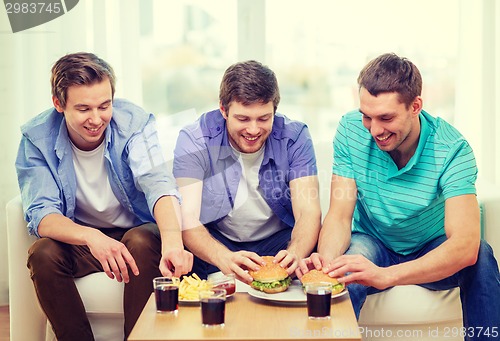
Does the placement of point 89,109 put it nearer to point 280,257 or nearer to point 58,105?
point 58,105

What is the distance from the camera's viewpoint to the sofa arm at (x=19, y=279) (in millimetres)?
2875

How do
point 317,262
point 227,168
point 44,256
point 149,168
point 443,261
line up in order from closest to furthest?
point 317,262, point 443,261, point 44,256, point 149,168, point 227,168

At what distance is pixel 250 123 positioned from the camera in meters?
2.79

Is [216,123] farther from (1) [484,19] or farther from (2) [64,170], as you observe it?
(1) [484,19]

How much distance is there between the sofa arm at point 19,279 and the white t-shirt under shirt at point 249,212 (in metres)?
0.73

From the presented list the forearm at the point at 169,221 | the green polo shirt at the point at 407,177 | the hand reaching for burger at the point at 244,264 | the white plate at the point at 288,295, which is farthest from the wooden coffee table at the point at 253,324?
the green polo shirt at the point at 407,177

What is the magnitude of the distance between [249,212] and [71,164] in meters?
0.69

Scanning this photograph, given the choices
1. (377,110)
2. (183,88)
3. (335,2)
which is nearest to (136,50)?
(183,88)

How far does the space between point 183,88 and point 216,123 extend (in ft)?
4.43

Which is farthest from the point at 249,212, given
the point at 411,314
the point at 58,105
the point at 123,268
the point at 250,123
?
the point at 58,105

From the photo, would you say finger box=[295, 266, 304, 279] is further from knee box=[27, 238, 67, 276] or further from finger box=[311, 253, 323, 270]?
knee box=[27, 238, 67, 276]

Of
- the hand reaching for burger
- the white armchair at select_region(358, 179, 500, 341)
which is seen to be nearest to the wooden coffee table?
the hand reaching for burger

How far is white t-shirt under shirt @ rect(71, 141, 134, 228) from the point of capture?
2936mm

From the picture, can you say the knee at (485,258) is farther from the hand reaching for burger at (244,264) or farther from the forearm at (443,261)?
the hand reaching for burger at (244,264)
